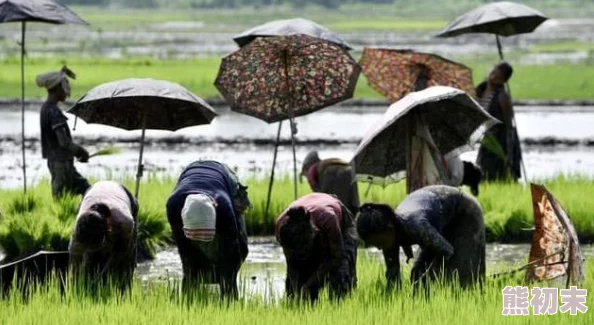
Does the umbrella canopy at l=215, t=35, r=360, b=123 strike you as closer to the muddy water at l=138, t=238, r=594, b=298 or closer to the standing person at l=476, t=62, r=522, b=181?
the muddy water at l=138, t=238, r=594, b=298

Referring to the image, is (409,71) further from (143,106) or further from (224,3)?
(224,3)

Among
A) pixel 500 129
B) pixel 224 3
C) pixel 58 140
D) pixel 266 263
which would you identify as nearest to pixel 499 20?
pixel 500 129

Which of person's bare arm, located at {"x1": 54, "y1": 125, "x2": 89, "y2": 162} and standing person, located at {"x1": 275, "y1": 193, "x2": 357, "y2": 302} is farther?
person's bare arm, located at {"x1": 54, "y1": 125, "x2": 89, "y2": 162}

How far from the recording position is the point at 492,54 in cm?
3962

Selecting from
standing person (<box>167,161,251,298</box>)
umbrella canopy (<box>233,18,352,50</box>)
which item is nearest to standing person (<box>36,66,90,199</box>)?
umbrella canopy (<box>233,18,352,50</box>)

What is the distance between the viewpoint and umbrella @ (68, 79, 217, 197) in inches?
432

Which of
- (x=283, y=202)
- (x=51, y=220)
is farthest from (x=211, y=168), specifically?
(x=283, y=202)

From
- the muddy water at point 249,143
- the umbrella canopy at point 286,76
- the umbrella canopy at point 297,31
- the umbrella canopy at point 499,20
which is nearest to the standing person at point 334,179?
the umbrella canopy at point 286,76

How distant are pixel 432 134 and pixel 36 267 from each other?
3.18 metres

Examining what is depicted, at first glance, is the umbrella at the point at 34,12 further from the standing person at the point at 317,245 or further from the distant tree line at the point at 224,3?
the distant tree line at the point at 224,3

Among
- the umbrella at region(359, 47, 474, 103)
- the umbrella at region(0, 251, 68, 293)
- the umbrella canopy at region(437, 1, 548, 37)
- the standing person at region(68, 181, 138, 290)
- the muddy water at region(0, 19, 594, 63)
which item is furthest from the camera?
the muddy water at region(0, 19, 594, 63)

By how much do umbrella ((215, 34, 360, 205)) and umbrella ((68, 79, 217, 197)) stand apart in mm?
1325

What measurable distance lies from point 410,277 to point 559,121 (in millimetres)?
16950

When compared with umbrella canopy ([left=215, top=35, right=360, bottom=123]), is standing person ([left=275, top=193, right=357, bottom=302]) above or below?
below
